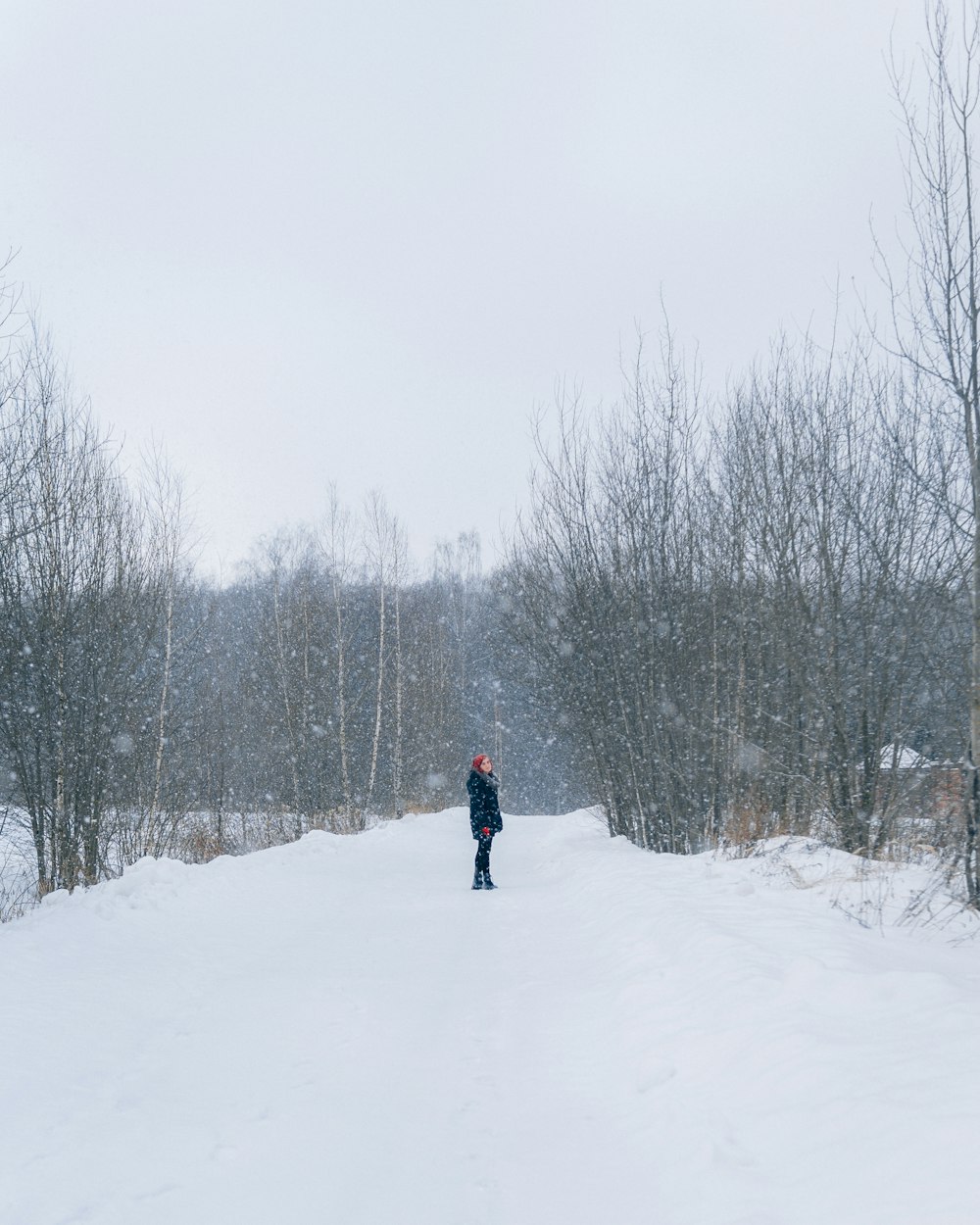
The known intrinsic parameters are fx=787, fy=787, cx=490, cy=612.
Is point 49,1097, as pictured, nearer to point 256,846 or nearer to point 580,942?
point 580,942

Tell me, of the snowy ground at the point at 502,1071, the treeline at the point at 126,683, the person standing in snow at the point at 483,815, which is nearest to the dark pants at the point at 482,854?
the person standing in snow at the point at 483,815

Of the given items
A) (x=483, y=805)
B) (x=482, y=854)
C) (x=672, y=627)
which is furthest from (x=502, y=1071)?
(x=672, y=627)

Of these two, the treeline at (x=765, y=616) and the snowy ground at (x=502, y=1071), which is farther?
the treeline at (x=765, y=616)

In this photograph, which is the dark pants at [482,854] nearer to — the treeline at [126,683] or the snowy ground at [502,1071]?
the snowy ground at [502,1071]

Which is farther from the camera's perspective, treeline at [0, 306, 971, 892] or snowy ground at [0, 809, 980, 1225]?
treeline at [0, 306, 971, 892]

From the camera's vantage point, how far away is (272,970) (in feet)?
20.6

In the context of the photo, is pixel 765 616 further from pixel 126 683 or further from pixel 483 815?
pixel 126 683

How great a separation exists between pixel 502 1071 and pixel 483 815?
23.0 ft

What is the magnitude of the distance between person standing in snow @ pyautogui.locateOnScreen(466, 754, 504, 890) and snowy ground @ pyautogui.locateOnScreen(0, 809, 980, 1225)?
362 cm

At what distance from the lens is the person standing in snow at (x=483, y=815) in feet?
36.7

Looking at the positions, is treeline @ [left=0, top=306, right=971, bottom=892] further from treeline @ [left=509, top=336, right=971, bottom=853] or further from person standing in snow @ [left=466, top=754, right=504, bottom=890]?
person standing in snow @ [left=466, top=754, right=504, bottom=890]

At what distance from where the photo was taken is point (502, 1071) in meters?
4.33

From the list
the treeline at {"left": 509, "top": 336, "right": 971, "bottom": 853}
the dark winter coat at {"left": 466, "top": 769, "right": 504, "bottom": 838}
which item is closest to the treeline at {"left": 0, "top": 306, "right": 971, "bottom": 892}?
the treeline at {"left": 509, "top": 336, "right": 971, "bottom": 853}

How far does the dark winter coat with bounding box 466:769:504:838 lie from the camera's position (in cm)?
1127
